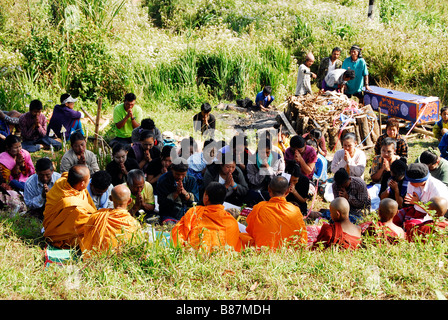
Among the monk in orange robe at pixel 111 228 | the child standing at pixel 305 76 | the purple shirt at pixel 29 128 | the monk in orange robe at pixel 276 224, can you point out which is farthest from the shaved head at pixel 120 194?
the child standing at pixel 305 76

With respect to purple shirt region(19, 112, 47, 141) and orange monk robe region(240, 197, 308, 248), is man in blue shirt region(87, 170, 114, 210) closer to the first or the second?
orange monk robe region(240, 197, 308, 248)

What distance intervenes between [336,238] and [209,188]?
4.89ft

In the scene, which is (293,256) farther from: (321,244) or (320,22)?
(320,22)

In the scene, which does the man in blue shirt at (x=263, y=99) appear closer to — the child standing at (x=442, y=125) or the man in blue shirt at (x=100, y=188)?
the child standing at (x=442, y=125)

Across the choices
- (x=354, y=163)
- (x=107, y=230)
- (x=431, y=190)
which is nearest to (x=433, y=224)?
(x=431, y=190)

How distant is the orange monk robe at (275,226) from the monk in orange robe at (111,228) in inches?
→ 54.7

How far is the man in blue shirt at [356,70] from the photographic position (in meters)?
10.6

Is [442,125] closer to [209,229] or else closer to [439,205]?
[439,205]

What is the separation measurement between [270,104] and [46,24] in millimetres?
5987

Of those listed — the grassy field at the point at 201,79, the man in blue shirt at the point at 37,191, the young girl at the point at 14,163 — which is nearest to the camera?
the grassy field at the point at 201,79

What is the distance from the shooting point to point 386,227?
4.87 m

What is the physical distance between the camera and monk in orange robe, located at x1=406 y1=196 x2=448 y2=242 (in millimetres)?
4824

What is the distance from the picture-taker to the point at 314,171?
7629 millimetres

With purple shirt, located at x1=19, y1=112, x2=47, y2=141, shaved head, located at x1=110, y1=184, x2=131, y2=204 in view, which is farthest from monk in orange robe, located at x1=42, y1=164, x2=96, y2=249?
purple shirt, located at x1=19, y1=112, x2=47, y2=141
